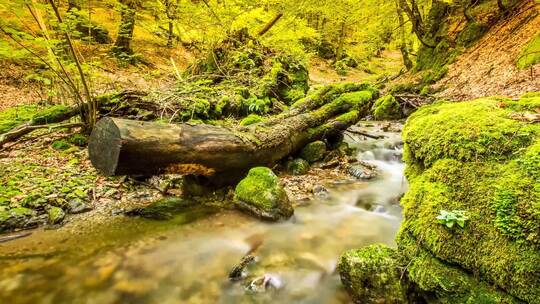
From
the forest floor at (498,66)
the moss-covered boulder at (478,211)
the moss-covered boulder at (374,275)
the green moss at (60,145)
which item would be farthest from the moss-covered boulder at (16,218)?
the forest floor at (498,66)

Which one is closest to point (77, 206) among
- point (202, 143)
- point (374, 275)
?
point (202, 143)

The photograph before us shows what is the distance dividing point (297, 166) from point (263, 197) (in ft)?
6.10

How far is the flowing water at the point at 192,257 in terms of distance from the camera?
10.2 ft

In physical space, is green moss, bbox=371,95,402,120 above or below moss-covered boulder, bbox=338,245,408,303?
above

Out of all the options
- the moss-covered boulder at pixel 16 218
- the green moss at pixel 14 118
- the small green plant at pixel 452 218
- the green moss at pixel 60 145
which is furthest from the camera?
the green moss at pixel 60 145

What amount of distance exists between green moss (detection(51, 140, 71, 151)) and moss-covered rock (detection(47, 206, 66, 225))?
2131mm

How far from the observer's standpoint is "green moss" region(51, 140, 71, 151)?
6.11 metres

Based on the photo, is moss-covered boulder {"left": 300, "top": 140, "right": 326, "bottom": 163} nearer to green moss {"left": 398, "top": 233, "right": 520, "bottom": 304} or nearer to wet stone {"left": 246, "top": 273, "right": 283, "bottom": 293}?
wet stone {"left": 246, "top": 273, "right": 283, "bottom": 293}

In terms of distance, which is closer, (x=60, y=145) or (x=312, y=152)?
(x=60, y=145)

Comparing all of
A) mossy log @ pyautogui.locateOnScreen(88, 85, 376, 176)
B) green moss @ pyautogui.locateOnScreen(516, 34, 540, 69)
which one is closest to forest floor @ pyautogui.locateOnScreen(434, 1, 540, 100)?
Result: green moss @ pyautogui.locateOnScreen(516, 34, 540, 69)

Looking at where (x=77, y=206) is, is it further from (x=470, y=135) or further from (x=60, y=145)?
(x=470, y=135)

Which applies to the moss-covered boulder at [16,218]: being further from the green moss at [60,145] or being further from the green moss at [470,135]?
the green moss at [470,135]

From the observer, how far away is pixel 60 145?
20.1 feet

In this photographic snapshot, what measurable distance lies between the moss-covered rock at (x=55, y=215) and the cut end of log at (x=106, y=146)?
1107mm
